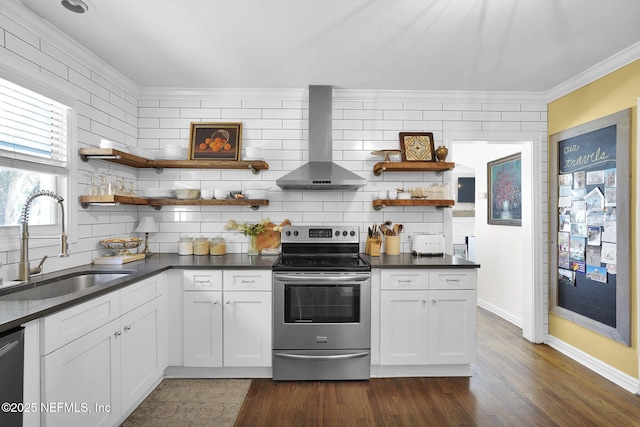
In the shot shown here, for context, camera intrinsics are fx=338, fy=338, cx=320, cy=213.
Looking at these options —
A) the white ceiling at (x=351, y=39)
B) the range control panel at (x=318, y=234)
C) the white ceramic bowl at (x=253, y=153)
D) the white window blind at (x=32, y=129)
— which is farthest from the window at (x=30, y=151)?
the range control panel at (x=318, y=234)

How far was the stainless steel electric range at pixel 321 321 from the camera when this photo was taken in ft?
8.60

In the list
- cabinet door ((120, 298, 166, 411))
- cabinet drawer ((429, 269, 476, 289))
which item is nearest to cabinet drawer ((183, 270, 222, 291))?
cabinet door ((120, 298, 166, 411))

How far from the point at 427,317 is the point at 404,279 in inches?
13.9

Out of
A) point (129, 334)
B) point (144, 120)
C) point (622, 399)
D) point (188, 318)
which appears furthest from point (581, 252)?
point (144, 120)

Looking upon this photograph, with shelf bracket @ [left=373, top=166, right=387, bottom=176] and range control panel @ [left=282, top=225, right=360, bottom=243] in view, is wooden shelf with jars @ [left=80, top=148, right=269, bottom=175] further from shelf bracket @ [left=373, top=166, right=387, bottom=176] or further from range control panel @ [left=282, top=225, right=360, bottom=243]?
shelf bracket @ [left=373, top=166, right=387, bottom=176]

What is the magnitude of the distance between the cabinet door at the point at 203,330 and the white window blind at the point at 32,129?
1337 mm

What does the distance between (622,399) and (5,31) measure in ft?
15.1

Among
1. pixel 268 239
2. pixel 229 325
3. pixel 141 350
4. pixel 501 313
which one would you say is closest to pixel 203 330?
pixel 229 325

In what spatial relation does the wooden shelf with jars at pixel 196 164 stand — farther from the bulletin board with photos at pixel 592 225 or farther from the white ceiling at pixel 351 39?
the bulletin board with photos at pixel 592 225

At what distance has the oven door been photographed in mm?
2623

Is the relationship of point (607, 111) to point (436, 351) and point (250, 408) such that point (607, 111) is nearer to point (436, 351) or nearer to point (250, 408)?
point (436, 351)

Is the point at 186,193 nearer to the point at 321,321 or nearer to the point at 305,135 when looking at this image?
the point at 305,135

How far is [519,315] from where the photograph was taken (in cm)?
385

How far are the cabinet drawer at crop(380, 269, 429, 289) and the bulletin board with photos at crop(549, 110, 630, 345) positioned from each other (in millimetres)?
1460
